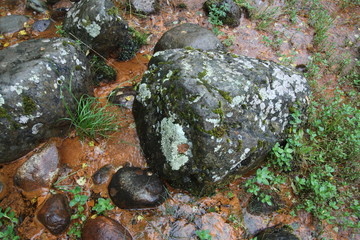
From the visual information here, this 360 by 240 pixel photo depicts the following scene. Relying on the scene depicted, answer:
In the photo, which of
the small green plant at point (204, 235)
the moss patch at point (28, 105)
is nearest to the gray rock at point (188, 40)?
the moss patch at point (28, 105)

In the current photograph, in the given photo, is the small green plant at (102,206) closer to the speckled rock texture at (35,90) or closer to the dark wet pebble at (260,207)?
the speckled rock texture at (35,90)

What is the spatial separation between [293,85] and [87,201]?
3367 mm

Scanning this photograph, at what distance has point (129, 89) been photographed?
4.53m

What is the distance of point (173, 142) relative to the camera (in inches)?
127

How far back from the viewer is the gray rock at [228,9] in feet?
19.8

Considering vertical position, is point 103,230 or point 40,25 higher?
point 103,230

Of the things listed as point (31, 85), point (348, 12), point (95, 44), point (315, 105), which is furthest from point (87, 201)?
point (348, 12)

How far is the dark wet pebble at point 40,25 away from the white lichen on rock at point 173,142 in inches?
150

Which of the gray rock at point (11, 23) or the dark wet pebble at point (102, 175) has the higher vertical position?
the dark wet pebble at point (102, 175)

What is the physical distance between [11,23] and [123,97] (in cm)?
309

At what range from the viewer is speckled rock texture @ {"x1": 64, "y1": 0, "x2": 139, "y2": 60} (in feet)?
14.9

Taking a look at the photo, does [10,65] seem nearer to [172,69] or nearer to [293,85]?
[172,69]

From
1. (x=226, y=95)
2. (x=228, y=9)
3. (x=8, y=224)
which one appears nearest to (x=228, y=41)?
(x=228, y=9)

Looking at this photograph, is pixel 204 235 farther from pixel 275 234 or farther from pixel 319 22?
pixel 319 22
